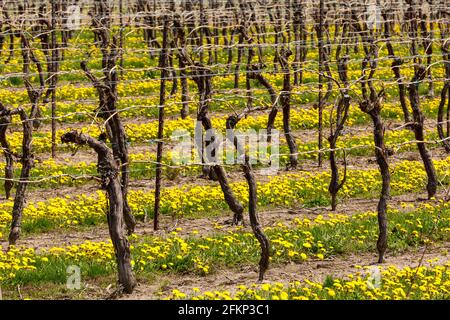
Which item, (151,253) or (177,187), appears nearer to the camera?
(151,253)

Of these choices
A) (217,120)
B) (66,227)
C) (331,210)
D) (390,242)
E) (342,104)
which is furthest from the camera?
(217,120)

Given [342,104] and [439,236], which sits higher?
[342,104]

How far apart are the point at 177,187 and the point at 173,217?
5.91 feet

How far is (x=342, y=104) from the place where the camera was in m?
14.3

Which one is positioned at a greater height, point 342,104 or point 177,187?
point 342,104

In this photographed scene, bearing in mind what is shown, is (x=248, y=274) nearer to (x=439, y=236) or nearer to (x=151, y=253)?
(x=151, y=253)

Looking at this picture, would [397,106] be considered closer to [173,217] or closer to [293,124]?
[293,124]

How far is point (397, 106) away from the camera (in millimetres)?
20703

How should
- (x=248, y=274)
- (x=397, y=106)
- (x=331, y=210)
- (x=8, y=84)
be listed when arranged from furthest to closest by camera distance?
(x=8, y=84) → (x=397, y=106) → (x=331, y=210) → (x=248, y=274)

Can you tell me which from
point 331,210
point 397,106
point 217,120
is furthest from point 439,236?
point 397,106

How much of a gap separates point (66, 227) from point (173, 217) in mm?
1610

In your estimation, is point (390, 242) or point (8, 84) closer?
point (390, 242)
